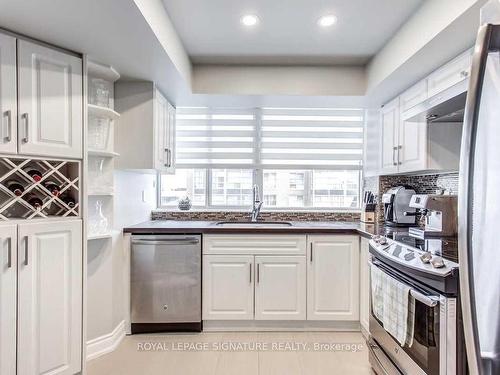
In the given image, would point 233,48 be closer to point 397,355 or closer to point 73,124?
point 73,124

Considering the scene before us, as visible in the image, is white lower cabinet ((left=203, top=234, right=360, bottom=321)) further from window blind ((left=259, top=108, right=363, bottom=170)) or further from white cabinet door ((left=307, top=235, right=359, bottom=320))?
window blind ((left=259, top=108, right=363, bottom=170))

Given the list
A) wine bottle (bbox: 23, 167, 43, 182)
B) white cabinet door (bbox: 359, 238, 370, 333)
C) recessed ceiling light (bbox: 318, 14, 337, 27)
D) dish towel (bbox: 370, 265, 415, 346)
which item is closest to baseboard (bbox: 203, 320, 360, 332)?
white cabinet door (bbox: 359, 238, 370, 333)

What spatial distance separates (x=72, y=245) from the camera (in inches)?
79.4

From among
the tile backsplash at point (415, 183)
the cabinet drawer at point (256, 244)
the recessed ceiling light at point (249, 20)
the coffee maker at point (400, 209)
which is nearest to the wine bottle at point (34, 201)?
the cabinet drawer at point (256, 244)

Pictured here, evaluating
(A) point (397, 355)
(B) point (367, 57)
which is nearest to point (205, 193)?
(B) point (367, 57)

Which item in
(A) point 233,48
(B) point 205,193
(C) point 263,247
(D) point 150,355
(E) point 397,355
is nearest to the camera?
(E) point 397,355

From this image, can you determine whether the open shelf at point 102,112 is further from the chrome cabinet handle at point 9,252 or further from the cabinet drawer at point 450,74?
the cabinet drawer at point 450,74

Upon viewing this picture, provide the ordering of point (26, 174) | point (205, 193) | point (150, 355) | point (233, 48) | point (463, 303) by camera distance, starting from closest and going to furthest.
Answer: point (463, 303)
point (26, 174)
point (150, 355)
point (233, 48)
point (205, 193)

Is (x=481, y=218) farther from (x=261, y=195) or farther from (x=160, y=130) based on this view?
(x=261, y=195)

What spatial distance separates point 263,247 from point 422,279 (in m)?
1.47

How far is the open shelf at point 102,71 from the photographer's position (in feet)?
7.25

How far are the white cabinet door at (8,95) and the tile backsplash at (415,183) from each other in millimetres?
2987

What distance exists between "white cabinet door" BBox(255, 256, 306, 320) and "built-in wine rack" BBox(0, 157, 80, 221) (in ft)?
5.03

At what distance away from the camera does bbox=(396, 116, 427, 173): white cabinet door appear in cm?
242
